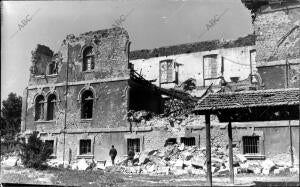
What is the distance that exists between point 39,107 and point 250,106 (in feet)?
63.5

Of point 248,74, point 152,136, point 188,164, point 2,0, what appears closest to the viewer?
point 2,0

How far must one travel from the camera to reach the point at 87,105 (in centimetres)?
2634

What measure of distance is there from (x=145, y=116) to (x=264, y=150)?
711cm

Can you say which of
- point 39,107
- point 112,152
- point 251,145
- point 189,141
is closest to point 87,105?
point 39,107

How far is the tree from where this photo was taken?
122 ft

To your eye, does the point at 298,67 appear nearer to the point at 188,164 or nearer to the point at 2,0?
the point at 188,164

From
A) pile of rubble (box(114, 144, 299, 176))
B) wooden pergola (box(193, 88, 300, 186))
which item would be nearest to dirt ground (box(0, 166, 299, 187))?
pile of rubble (box(114, 144, 299, 176))

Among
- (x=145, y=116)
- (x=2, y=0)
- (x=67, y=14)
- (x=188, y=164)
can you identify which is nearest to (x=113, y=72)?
(x=145, y=116)

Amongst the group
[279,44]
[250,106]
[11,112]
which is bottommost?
[250,106]

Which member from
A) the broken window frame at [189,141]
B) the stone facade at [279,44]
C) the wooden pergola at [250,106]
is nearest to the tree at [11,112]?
the broken window frame at [189,141]

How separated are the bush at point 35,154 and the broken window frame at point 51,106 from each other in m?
6.00

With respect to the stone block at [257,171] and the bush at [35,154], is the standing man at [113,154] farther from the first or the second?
the stone block at [257,171]

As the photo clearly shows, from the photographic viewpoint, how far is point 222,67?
31.2 m

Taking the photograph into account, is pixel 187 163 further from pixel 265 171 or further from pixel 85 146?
pixel 85 146
